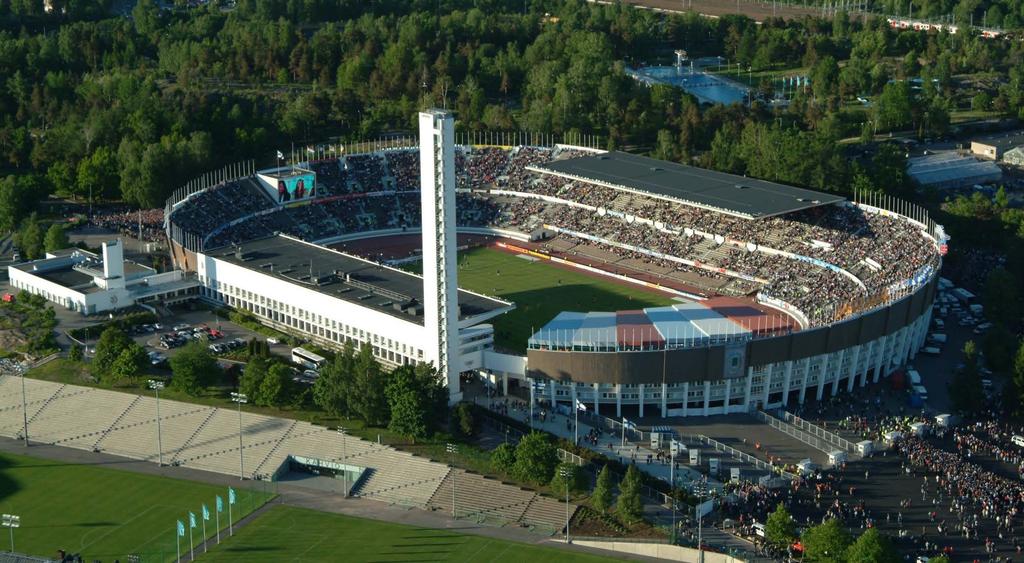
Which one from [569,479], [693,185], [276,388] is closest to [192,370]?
[276,388]

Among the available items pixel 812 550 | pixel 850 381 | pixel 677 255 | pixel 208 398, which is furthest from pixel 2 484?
pixel 677 255

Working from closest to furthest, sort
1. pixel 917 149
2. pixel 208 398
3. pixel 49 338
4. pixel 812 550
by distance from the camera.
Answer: pixel 812 550
pixel 208 398
pixel 49 338
pixel 917 149

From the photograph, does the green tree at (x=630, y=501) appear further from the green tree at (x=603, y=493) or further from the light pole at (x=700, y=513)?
the light pole at (x=700, y=513)

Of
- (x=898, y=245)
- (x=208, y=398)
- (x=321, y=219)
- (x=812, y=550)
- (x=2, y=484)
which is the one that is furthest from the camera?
(x=321, y=219)

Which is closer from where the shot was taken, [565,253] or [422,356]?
[422,356]

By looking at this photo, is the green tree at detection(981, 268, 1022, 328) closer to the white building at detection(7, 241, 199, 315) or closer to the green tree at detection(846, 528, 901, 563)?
the green tree at detection(846, 528, 901, 563)

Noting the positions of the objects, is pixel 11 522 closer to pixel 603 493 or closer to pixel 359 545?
pixel 359 545

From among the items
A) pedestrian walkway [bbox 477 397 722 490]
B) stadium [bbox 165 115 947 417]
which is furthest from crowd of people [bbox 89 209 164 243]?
pedestrian walkway [bbox 477 397 722 490]

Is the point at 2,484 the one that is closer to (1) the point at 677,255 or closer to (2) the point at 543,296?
(2) the point at 543,296
